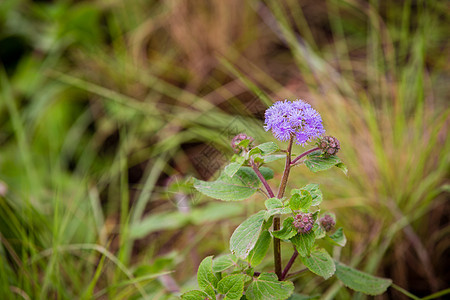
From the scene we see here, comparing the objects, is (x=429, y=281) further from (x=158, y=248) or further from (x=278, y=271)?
(x=158, y=248)

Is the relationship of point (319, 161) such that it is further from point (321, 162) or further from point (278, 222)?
point (278, 222)

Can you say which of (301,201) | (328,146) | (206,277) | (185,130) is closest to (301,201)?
(301,201)

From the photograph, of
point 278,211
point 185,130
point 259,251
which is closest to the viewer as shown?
point 278,211

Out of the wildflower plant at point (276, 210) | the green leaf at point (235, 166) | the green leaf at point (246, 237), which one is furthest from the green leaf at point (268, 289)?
the green leaf at point (235, 166)

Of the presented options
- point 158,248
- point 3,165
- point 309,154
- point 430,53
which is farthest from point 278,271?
point 430,53

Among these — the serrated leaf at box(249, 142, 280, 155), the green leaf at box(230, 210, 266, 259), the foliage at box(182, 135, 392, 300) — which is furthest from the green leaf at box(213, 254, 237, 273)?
the serrated leaf at box(249, 142, 280, 155)

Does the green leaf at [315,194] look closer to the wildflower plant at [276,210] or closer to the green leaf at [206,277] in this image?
the wildflower plant at [276,210]

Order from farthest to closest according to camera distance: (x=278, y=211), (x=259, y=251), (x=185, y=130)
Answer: (x=185, y=130) → (x=259, y=251) → (x=278, y=211)

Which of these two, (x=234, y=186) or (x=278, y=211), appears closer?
(x=278, y=211)
